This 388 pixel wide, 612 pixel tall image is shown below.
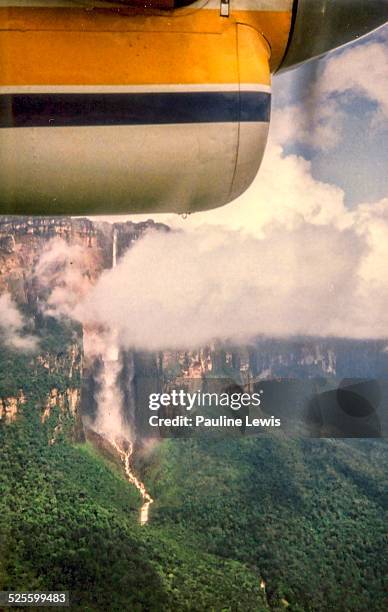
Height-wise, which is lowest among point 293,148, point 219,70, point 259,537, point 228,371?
point 259,537

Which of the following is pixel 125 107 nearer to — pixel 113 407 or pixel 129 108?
pixel 129 108

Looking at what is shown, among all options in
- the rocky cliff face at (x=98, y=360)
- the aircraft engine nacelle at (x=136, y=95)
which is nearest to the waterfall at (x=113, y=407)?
the rocky cliff face at (x=98, y=360)

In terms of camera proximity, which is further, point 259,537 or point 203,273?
point 259,537

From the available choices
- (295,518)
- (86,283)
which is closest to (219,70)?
(86,283)

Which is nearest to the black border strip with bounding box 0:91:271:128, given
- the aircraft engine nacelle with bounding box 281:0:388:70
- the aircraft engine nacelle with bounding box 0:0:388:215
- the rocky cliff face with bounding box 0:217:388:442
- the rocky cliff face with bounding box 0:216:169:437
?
the aircraft engine nacelle with bounding box 0:0:388:215

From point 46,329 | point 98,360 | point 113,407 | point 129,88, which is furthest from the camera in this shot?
point 98,360

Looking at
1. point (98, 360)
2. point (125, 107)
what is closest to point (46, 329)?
point (98, 360)

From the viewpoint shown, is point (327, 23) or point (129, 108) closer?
point (129, 108)

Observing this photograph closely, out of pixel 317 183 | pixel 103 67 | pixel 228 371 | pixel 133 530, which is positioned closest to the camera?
pixel 103 67

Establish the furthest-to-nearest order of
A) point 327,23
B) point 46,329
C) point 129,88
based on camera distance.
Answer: point 46,329 → point 327,23 → point 129,88

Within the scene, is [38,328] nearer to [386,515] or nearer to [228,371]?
[228,371]

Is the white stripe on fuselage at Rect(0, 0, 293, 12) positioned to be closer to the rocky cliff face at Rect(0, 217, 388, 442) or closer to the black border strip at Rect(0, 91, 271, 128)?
the black border strip at Rect(0, 91, 271, 128)
